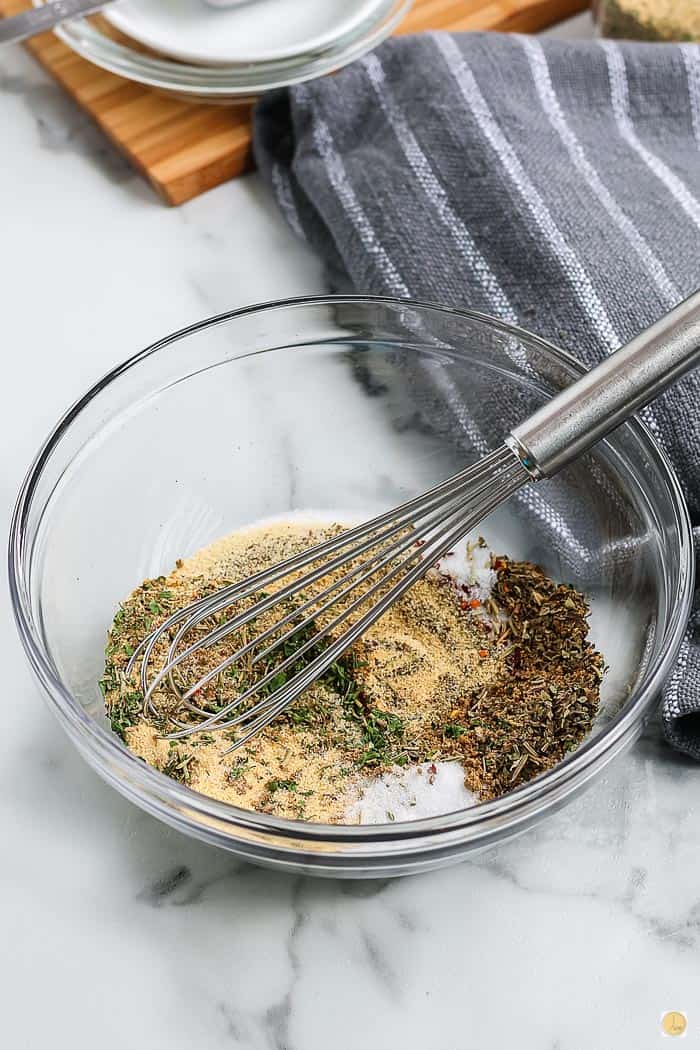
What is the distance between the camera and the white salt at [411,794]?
2.27ft

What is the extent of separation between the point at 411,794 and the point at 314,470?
28 centimetres

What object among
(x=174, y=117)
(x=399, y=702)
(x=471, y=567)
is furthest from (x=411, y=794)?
(x=174, y=117)

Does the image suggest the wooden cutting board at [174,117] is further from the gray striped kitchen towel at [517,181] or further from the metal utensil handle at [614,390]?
the metal utensil handle at [614,390]

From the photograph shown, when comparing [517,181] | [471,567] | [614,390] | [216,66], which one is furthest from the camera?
[216,66]

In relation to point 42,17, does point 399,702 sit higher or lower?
lower

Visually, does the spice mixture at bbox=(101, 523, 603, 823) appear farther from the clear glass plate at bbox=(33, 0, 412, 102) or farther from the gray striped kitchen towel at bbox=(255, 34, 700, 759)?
the clear glass plate at bbox=(33, 0, 412, 102)

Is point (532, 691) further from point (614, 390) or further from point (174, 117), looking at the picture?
point (174, 117)

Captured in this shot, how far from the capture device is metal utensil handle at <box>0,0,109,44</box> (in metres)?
1.02

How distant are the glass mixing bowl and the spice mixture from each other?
0.03 meters

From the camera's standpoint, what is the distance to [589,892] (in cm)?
71

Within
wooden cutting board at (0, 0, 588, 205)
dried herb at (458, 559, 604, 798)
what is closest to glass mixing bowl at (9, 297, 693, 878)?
dried herb at (458, 559, 604, 798)

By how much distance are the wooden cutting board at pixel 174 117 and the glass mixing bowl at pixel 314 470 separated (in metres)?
0.29

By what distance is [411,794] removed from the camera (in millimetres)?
702

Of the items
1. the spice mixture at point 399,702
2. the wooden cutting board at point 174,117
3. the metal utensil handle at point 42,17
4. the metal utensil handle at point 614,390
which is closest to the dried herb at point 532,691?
the spice mixture at point 399,702
